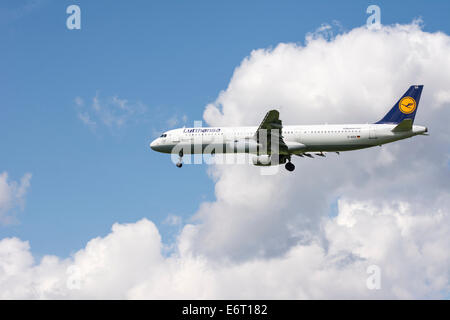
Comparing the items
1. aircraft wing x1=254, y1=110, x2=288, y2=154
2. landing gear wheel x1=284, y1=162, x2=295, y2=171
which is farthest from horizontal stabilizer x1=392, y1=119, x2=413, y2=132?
landing gear wheel x1=284, y1=162, x2=295, y2=171

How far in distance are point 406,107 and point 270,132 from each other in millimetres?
15094

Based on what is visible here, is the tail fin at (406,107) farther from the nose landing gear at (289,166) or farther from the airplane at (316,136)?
the nose landing gear at (289,166)

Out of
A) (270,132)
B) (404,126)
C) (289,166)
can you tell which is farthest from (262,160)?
(404,126)

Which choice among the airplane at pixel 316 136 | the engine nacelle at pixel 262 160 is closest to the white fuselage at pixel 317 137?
the airplane at pixel 316 136

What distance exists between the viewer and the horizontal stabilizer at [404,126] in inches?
2452

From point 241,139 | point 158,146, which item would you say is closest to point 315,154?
point 241,139

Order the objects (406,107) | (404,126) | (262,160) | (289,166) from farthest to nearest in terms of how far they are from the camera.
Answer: (289,166) → (262,160) → (406,107) → (404,126)

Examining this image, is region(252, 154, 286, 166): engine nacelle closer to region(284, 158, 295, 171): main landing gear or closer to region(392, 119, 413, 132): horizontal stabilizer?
region(284, 158, 295, 171): main landing gear

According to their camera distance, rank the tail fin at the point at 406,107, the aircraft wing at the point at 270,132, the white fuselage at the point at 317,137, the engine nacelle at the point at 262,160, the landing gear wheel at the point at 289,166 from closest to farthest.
Answer: the aircraft wing at the point at 270,132 → the white fuselage at the point at 317,137 → the tail fin at the point at 406,107 → the engine nacelle at the point at 262,160 → the landing gear wheel at the point at 289,166

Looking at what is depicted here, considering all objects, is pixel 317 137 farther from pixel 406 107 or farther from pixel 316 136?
pixel 406 107

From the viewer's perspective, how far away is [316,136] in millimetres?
65000
